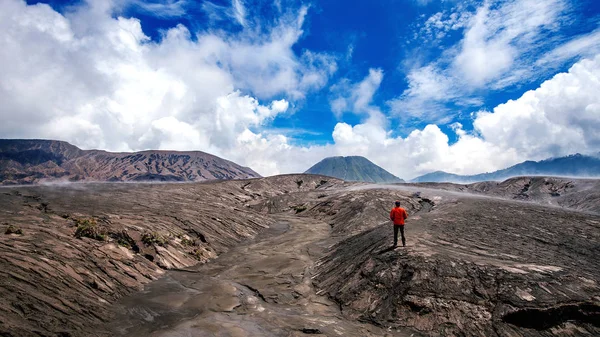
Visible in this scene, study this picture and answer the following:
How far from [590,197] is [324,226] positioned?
5961cm

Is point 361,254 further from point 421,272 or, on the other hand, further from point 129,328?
point 129,328

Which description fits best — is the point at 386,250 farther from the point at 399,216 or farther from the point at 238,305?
the point at 238,305

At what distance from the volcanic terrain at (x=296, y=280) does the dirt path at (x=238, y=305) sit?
0.07 metres

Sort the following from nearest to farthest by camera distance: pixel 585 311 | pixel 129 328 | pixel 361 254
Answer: pixel 585 311
pixel 129 328
pixel 361 254

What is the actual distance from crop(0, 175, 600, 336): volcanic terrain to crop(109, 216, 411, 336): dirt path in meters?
0.07

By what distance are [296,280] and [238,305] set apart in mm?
4825

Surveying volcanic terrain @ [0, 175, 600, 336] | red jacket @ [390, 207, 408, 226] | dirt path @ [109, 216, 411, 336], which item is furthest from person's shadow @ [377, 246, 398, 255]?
dirt path @ [109, 216, 411, 336]

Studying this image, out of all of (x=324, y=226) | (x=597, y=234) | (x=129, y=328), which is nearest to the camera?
(x=129, y=328)

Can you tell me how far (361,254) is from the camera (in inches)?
722

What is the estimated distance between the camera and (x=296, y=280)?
61.4 feet

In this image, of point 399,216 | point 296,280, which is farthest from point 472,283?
point 296,280

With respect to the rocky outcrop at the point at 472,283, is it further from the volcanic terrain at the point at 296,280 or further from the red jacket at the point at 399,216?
the red jacket at the point at 399,216

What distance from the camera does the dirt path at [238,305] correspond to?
11.8 metres

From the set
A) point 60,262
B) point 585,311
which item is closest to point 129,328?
point 60,262
